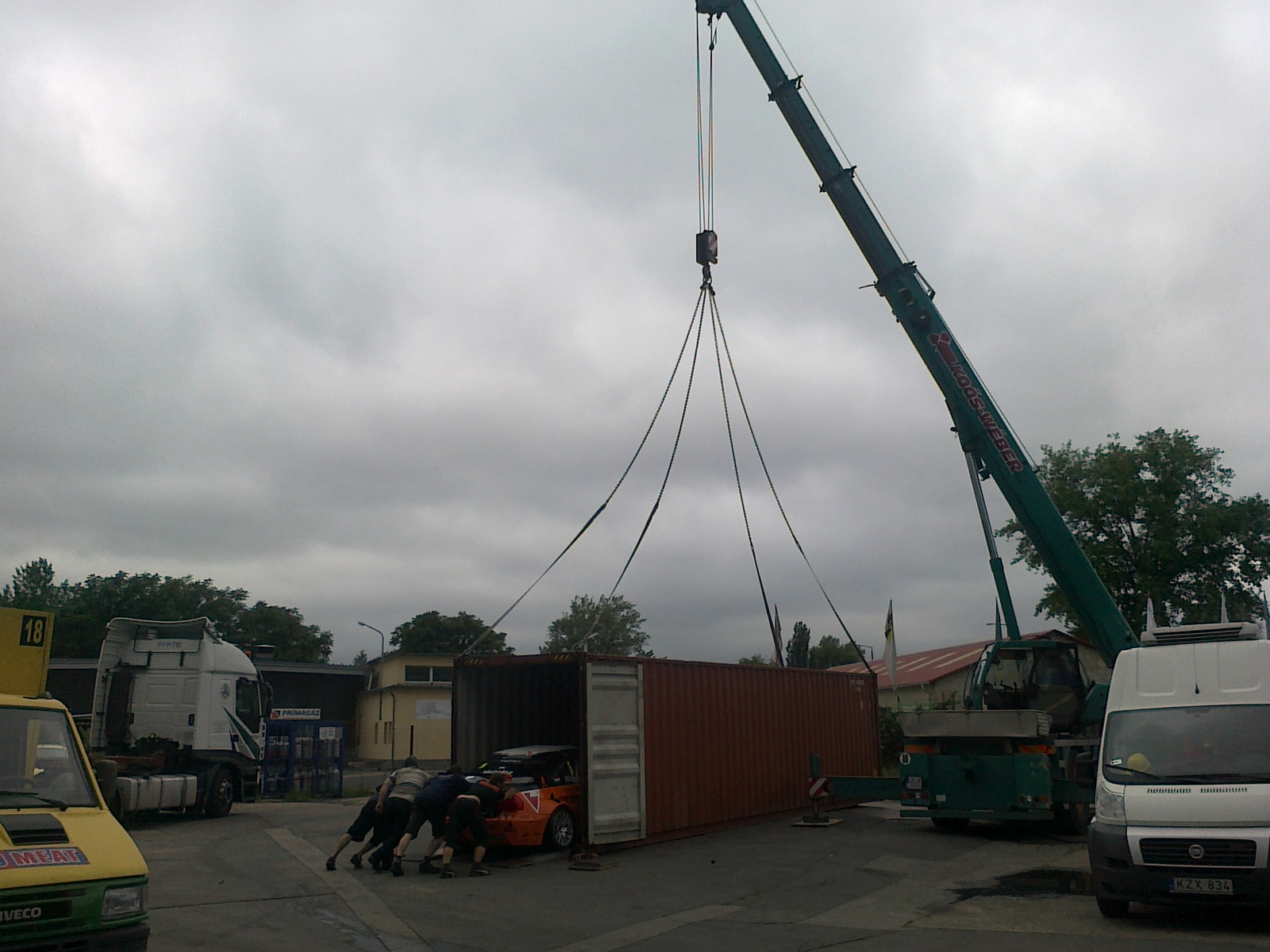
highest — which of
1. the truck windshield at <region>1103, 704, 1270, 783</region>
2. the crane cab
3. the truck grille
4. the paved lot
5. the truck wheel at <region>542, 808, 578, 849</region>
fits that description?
the crane cab

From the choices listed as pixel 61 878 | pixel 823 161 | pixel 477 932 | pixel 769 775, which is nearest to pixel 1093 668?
pixel 769 775

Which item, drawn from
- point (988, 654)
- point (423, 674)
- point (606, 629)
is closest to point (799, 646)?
point (606, 629)

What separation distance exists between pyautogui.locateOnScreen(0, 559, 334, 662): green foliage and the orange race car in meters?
45.9

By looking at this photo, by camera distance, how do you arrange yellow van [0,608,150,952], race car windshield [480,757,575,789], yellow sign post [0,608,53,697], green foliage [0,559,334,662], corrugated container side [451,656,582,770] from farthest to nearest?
green foliage [0,559,334,662], corrugated container side [451,656,582,770], race car windshield [480,757,575,789], yellow sign post [0,608,53,697], yellow van [0,608,150,952]

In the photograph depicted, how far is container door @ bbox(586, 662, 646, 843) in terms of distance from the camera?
13.2m

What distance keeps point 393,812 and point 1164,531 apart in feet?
124

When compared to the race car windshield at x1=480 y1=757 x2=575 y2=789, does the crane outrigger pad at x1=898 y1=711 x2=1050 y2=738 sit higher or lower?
higher

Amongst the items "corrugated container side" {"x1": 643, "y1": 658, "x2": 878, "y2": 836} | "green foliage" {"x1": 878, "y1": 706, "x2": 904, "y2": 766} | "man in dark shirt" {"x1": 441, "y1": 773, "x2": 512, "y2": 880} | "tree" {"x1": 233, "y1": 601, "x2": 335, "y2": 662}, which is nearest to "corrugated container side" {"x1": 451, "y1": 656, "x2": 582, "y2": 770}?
"corrugated container side" {"x1": 643, "y1": 658, "x2": 878, "y2": 836}

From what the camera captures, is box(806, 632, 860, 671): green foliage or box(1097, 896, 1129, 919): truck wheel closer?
box(1097, 896, 1129, 919): truck wheel

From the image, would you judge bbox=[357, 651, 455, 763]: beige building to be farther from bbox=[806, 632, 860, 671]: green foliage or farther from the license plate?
bbox=[806, 632, 860, 671]: green foliage

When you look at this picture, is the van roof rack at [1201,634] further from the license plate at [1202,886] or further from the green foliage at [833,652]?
the green foliage at [833,652]

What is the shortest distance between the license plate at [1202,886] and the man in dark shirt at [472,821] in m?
7.47

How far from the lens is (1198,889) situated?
752 centimetres

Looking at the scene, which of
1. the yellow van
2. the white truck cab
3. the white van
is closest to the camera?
the yellow van
